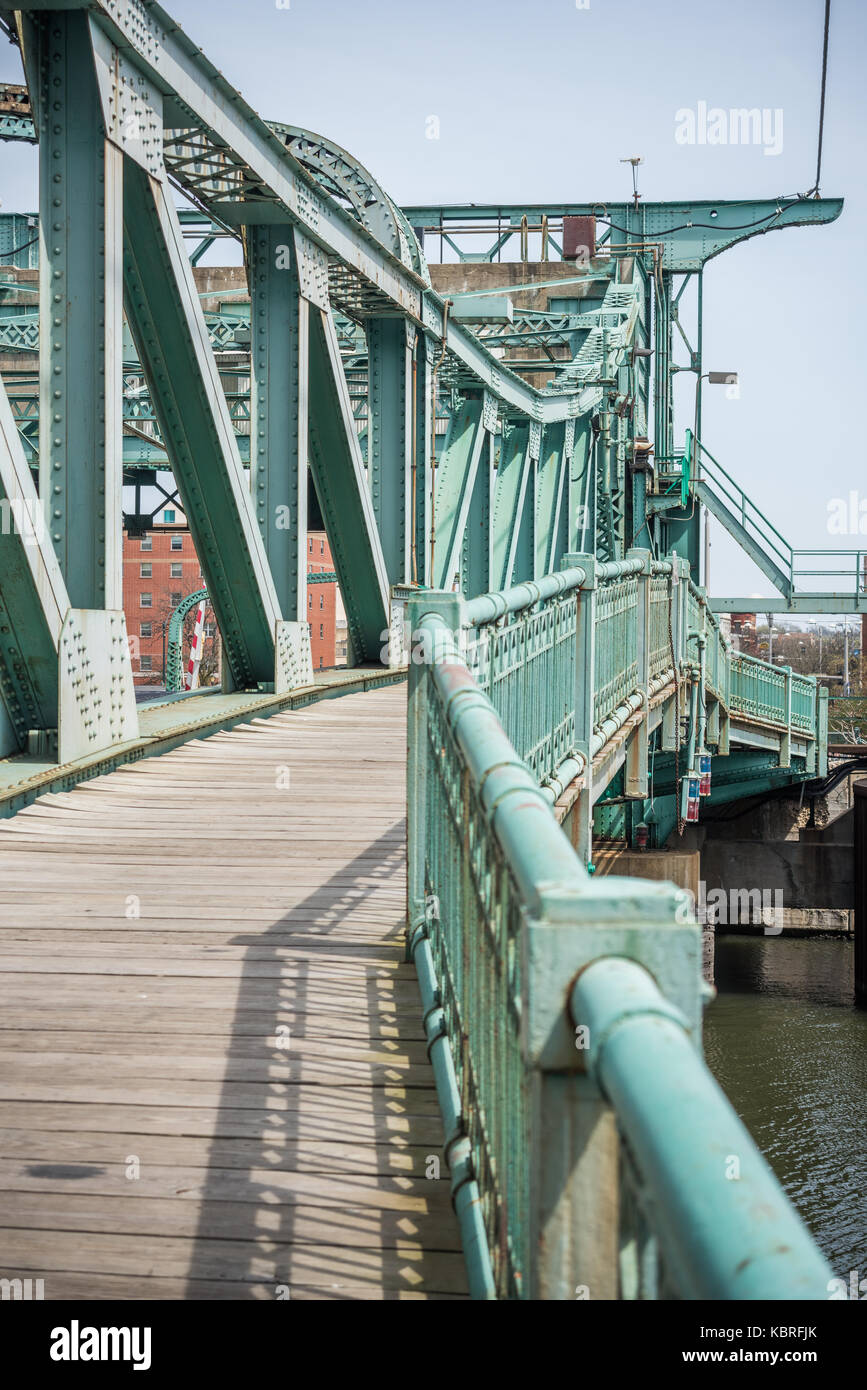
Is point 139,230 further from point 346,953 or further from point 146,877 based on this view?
point 346,953

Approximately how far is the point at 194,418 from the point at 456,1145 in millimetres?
6945

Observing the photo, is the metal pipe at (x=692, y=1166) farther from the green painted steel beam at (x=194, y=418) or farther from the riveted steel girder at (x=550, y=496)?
the riveted steel girder at (x=550, y=496)

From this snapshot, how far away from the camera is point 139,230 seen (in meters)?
8.24

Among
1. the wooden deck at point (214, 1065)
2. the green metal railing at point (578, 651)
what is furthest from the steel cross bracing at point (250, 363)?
the wooden deck at point (214, 1065)

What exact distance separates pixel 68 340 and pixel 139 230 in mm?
→ 1338

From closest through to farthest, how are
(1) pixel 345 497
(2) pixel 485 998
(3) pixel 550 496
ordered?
(2) pixel 485 998, (1) pixel 345 497, (3) pixel 550 496

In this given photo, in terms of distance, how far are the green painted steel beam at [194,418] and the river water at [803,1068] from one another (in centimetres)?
954

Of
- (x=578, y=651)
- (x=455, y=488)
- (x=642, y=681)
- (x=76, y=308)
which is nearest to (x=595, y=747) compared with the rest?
(x=578, y=651)

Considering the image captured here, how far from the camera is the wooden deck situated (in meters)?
2.75

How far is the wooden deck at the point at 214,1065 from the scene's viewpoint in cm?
275

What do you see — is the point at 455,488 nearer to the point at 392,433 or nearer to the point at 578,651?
the point at 392,433

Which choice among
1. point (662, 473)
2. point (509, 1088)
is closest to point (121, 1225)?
point (509, 1088)

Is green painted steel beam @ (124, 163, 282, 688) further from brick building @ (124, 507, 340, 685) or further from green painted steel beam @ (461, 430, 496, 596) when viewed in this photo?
brick building @ (124, 507, 340, 685)

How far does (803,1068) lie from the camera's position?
24031 millimetres
